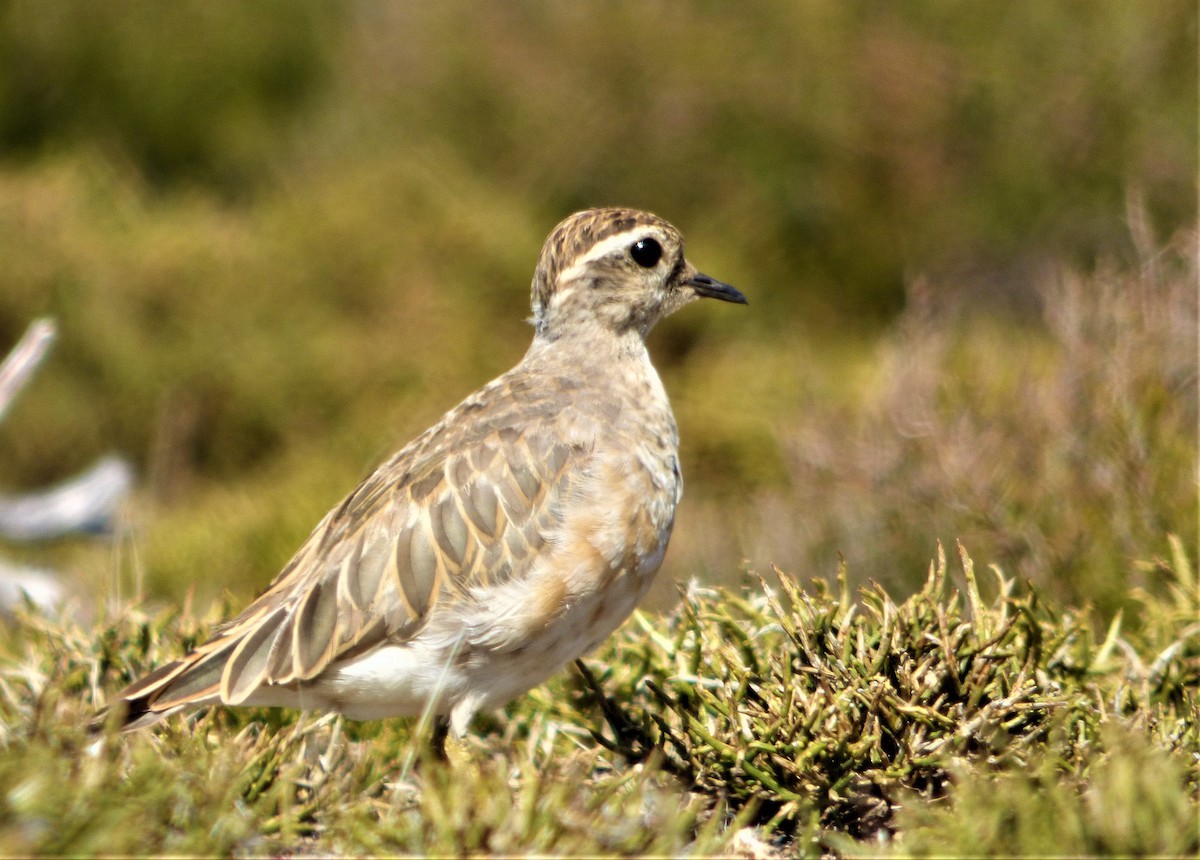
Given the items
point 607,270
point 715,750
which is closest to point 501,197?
point 607,270

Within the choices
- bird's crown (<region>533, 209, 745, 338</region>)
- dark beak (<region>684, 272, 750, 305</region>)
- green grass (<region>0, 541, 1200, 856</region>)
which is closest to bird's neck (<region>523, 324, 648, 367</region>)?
bird's crown (<region>533, 209, 745, 338</region>)

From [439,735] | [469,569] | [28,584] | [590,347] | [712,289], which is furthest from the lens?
[28,584]

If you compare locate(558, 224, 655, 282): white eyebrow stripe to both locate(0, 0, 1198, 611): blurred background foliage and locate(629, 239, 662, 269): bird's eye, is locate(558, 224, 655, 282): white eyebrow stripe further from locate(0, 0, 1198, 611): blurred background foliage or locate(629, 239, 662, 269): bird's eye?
locate(0, 0, 1198, 611): blurred background foliage

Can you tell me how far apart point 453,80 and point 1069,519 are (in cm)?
992

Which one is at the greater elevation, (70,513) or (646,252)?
(646,252)

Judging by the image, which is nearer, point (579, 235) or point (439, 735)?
point (439, 735)

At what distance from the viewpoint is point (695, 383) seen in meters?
11.0

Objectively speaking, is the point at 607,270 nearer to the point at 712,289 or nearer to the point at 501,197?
the point at 712,289

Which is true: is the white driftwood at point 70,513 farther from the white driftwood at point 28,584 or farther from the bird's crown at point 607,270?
the bird's crown at point 607,270

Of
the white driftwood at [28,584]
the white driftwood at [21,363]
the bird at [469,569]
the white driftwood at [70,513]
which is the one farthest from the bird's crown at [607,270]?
the white driftwood at [70,513]

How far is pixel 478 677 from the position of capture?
4.25 m

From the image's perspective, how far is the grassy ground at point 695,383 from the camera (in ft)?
11.9

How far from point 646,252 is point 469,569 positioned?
158 centimetres

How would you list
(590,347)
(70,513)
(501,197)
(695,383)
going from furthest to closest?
(501,197) < (695,383) < (70,513) < (590,347)
